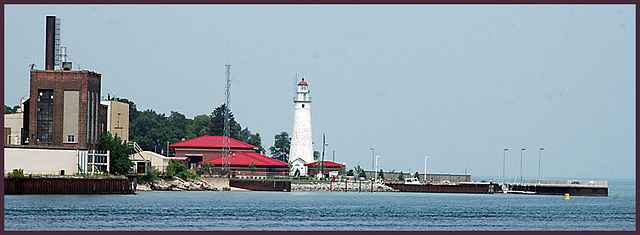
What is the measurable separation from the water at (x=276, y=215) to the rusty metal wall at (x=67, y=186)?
1.62 meters

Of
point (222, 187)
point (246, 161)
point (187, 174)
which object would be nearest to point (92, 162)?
point (187, 174)

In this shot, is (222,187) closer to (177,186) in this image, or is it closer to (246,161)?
(177,186)

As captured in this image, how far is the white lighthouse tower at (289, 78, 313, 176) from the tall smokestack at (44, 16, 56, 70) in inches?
1604

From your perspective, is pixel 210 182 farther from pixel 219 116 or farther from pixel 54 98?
pixel 219 116

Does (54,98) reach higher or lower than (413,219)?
higher

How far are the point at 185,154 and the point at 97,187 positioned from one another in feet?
145

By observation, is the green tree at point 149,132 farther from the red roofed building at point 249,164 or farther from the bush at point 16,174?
the bush at point 16,174

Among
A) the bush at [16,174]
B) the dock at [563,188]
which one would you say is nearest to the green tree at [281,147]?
the dock at [563,188]

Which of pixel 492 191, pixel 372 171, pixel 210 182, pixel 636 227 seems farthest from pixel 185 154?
pixel 636 227

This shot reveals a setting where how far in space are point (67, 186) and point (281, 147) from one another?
280 feet

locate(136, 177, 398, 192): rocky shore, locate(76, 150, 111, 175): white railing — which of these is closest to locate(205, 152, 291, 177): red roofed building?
locate(136, 177, 398, 192): rocky shore

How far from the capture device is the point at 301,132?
131 metres

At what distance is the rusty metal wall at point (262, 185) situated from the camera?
116 meters

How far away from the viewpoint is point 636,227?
6334 cm
